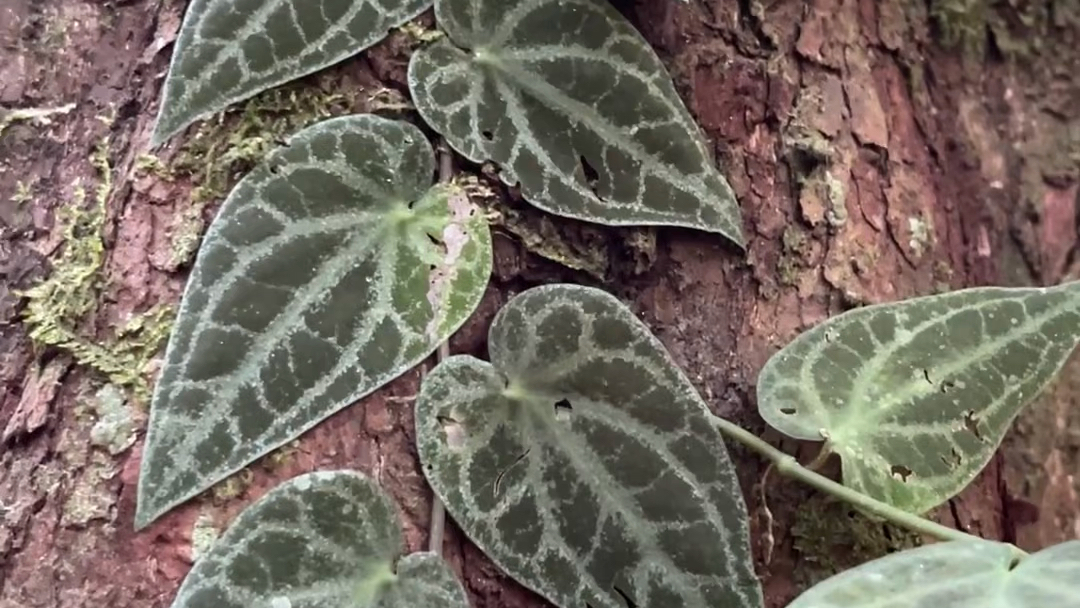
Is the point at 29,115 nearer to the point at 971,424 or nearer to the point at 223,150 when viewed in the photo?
the point at 223,150

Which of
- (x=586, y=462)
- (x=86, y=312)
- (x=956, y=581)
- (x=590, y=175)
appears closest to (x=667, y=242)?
(x=590, y=175)

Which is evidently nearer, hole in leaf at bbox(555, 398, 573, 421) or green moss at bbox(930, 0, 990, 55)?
hole in leaf at bbox(555, 398, 573, 421)

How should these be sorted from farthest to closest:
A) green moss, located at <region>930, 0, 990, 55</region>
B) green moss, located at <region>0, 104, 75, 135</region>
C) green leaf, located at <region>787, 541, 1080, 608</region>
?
green moss, located at <region>930, 0, 990, 55</region> < green moss, located at <region>0, 104, 75, 135</region> < green leaf, located at <region>787, 541, 1080, 608</region>

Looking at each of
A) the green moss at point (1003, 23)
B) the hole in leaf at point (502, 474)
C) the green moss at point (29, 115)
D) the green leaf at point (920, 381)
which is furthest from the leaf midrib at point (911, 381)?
the green moss at point (29, 115)

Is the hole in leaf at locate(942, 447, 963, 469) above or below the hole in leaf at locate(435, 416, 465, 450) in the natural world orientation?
above

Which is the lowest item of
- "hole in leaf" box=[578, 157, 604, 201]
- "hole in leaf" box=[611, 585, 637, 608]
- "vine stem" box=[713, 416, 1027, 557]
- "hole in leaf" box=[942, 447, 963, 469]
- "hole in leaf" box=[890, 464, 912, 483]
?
"hole in leaf" box=[611, 585, 637, 608]

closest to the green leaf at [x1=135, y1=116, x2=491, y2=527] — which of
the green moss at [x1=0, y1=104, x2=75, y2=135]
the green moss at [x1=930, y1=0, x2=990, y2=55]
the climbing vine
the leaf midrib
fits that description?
the climbing vine

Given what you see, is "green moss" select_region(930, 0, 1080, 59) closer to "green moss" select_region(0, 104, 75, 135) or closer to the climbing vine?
the climbing vine

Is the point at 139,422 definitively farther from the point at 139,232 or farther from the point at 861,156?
the point at 861,156
